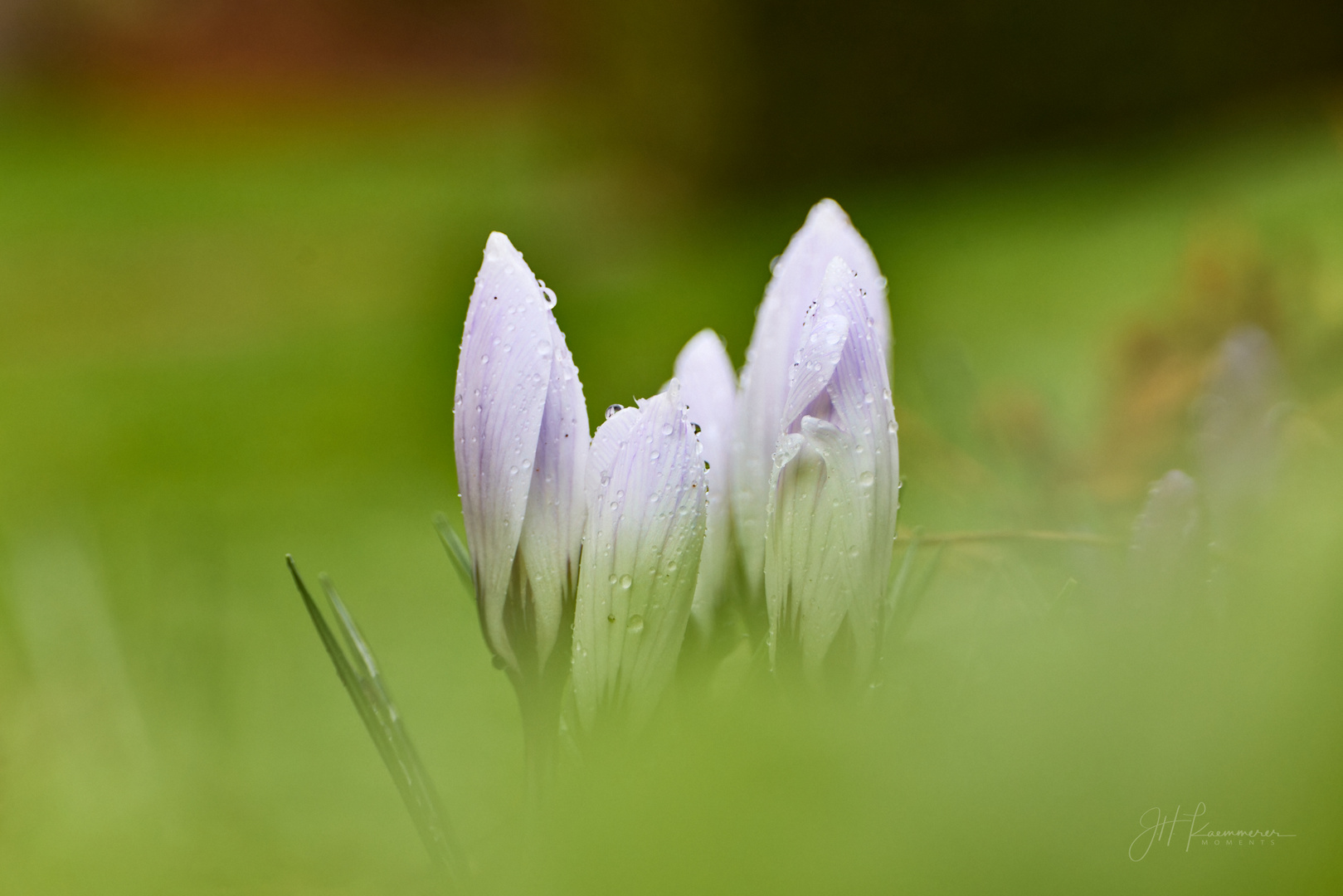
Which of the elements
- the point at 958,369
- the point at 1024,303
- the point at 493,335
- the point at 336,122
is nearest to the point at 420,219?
the point at 336,122

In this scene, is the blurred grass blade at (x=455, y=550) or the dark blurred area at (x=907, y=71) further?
the dark blurred area at (x=907, y=71)

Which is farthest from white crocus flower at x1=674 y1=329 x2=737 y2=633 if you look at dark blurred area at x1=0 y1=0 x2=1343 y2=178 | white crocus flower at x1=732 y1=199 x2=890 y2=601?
dark blurred area at x1=0 y1=0 x2=1343 y2=178

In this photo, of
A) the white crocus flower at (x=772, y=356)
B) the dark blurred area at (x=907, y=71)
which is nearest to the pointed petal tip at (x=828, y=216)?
the white crocus flower at (x=772, y=356)

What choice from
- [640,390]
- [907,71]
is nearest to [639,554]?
[640,390]

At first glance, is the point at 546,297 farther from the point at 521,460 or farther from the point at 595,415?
the point at 595,415

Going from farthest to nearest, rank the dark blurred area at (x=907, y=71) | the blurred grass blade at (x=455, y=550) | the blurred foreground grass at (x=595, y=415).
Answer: the dark blurred area at (x=907, y=71)
the blurred grass blade at (x=455, y=550)
the blurred foreground grass at (x=595, y=415)

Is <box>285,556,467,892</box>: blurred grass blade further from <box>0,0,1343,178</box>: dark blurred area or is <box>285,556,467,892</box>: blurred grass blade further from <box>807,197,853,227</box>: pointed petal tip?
<box>0,0,1343,178</box>: dark blurred area

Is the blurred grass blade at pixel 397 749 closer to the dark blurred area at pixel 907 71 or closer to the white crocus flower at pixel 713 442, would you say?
the white crocus flower at pixel 713 442

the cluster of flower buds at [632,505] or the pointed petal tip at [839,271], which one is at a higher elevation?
the pointed petal tip at [839,271]
